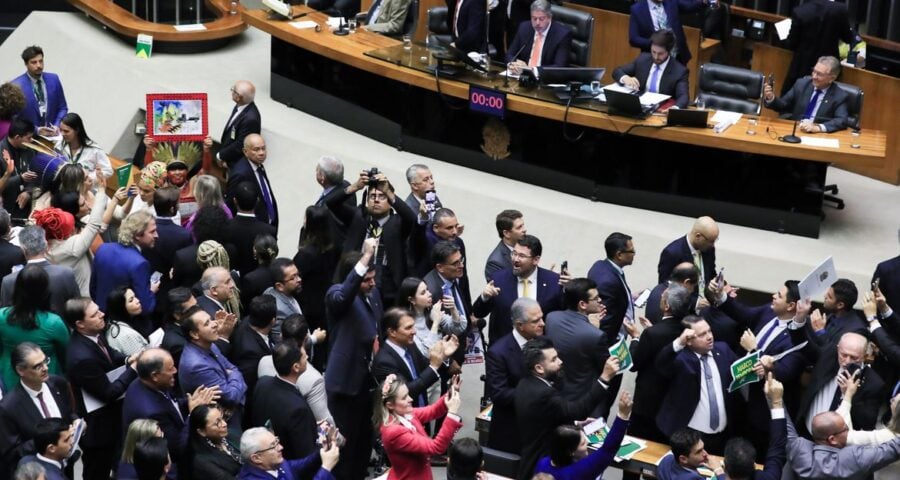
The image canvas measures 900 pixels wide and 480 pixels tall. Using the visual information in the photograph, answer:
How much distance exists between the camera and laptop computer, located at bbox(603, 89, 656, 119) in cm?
1013

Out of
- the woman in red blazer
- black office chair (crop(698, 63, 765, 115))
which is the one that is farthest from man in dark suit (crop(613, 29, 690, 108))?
the woman in red blazer

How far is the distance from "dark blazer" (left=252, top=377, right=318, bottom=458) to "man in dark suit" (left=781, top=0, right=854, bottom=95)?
22.0 ft

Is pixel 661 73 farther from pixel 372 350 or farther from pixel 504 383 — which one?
pixel 504 383

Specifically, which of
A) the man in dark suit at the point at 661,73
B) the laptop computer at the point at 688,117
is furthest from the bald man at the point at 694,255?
Result: the man in dark suit at the point at 661,73

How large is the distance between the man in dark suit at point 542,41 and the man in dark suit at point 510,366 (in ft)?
13.9

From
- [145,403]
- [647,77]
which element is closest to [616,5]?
[647,77]

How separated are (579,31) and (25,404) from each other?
21.0 feet

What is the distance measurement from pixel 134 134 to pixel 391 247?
5133mm

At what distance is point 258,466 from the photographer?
6199mm

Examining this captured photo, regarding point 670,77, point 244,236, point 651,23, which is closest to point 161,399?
point 244,236

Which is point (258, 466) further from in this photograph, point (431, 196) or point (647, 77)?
point (647, 77)

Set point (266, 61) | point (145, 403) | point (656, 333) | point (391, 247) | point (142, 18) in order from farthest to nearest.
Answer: point (142, 18) → point (266, 61) → point (391, 247) → point (656, 333) → point (145, 403)

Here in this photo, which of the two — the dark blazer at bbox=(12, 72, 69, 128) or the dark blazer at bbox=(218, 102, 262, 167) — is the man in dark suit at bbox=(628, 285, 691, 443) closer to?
the dark blazer at bbox=(218, 102, 262, 167)

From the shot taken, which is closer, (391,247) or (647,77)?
(391,247)
